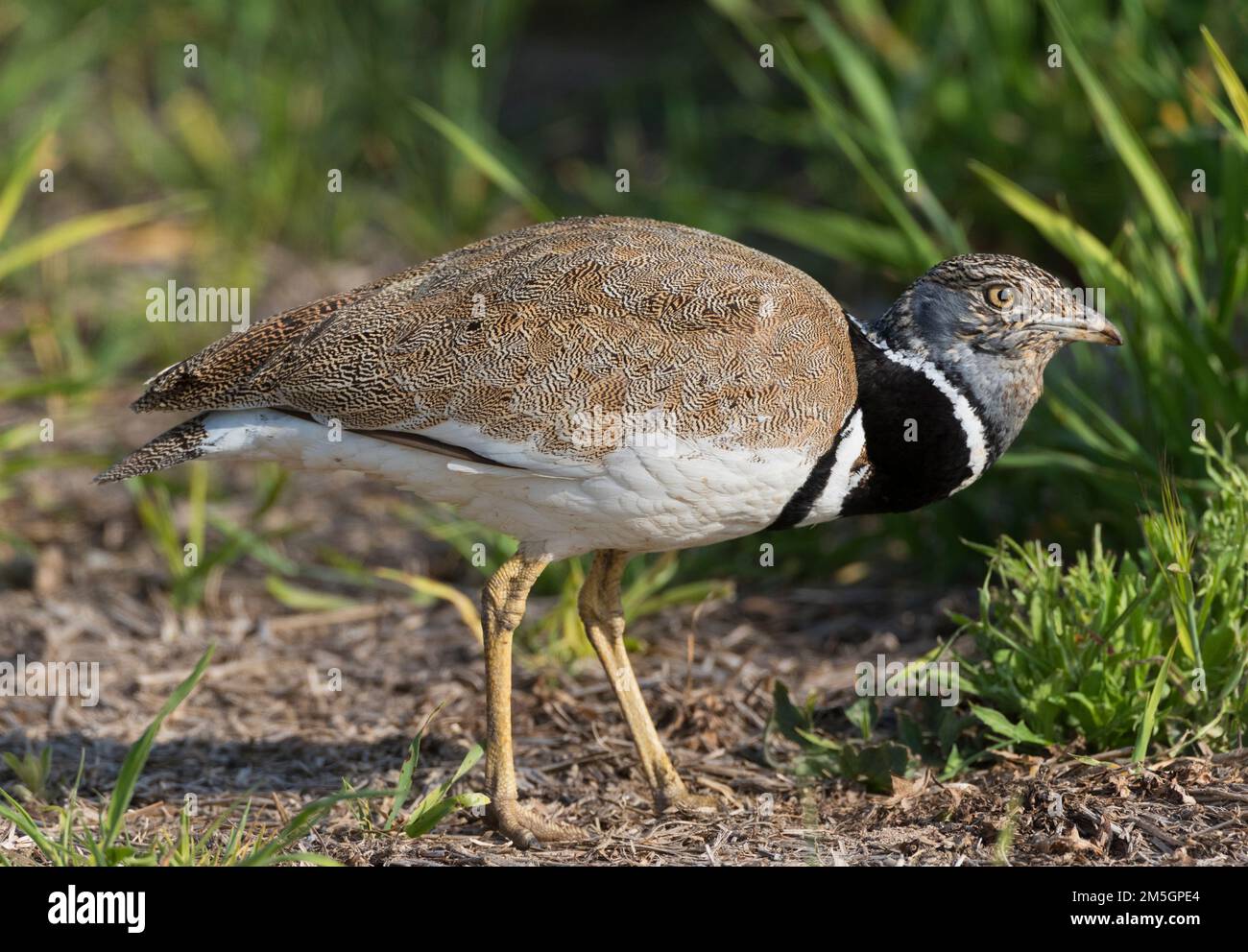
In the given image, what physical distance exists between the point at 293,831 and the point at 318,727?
1283 millimetres

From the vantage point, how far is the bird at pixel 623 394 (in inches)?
142

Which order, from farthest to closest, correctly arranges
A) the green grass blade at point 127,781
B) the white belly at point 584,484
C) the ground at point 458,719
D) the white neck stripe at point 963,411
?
the white neck stripe at point 963,411 < the ground at point 458,719 < the white belly at point 584,484 < the green grass blade at point 127,781

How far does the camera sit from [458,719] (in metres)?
4.58

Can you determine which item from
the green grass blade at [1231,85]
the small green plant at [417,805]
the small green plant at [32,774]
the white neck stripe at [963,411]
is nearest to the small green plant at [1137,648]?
the white neck stripe at [963,411]

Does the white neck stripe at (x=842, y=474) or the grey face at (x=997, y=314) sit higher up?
the grey face at (x=997, y=314)

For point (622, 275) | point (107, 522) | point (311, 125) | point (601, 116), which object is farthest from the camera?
point (601, 116)

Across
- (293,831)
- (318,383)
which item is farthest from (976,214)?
(293,831)

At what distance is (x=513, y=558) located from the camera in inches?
154

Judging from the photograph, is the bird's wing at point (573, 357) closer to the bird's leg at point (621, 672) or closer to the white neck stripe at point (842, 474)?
the white neck stripe at point (842, 474)

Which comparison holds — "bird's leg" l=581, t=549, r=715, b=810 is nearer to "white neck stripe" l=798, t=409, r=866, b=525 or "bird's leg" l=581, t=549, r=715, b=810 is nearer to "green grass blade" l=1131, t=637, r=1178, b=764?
"white neck stripe" l=798, t=409, r=866, b=525

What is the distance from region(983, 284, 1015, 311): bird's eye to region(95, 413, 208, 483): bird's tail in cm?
199

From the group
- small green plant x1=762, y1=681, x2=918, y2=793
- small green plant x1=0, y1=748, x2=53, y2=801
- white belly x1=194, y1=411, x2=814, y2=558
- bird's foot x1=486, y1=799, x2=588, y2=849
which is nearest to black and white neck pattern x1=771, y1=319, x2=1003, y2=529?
white belly x1=194, y1=411, x2=814, y2=558

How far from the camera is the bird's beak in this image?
12.3 ft

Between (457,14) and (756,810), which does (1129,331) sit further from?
(457,14)
